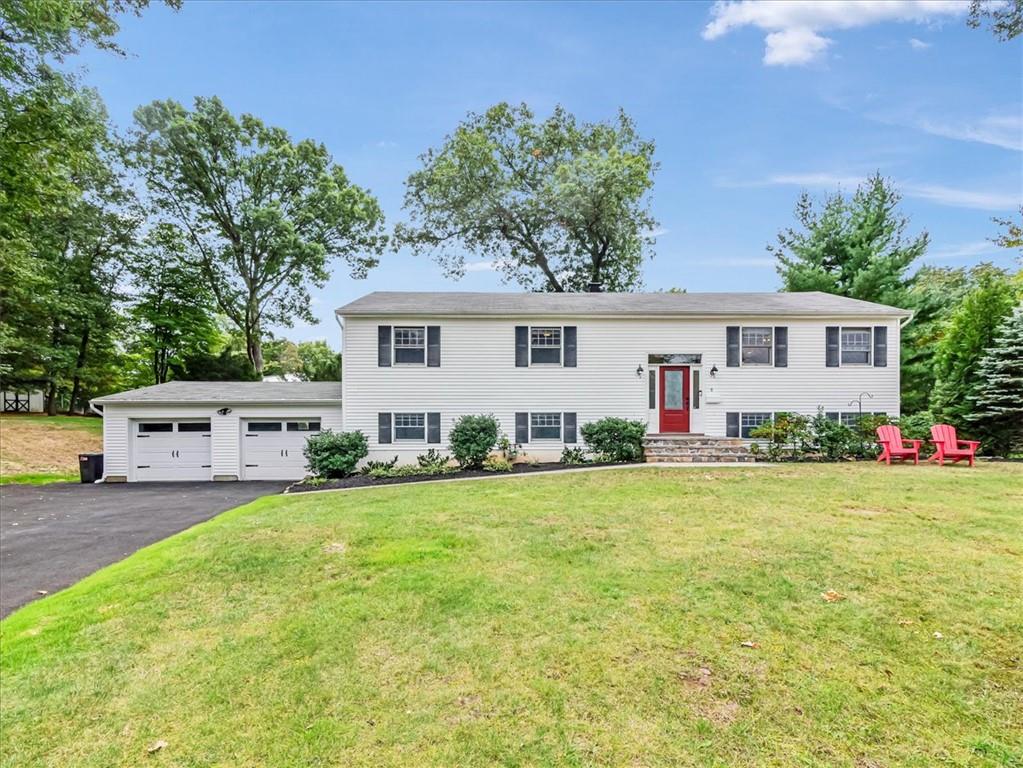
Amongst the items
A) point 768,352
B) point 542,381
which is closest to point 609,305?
point 542,381

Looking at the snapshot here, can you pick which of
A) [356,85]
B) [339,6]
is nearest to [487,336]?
[339,6]

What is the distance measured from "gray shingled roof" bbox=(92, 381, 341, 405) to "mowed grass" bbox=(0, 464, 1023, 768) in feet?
28.8

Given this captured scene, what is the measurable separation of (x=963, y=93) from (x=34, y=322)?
38.4 metres

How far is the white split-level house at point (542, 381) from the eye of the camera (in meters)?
13.9

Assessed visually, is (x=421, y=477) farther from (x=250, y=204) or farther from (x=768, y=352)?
(x=250, y=204)

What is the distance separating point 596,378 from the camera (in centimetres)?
1420

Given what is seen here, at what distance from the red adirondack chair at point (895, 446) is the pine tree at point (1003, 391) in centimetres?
308

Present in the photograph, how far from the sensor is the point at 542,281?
27.3 meters

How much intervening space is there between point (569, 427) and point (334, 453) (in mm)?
6611

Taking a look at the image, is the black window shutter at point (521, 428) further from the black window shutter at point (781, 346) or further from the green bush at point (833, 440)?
the green bush at point (833, 440)

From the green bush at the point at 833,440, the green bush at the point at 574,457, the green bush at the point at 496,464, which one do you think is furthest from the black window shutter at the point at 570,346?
the green bush at the point at 833,440

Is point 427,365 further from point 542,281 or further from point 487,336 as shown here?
point 542,281

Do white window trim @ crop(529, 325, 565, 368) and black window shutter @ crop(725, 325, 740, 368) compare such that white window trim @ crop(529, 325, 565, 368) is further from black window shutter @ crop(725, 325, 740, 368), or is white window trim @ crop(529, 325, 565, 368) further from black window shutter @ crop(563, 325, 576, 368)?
black window shutter @ crop(725, 325, 740, 368)

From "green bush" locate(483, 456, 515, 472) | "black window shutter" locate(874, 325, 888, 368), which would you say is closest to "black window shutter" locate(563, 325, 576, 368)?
"green bush" locate(483, 456, 515, 472)
